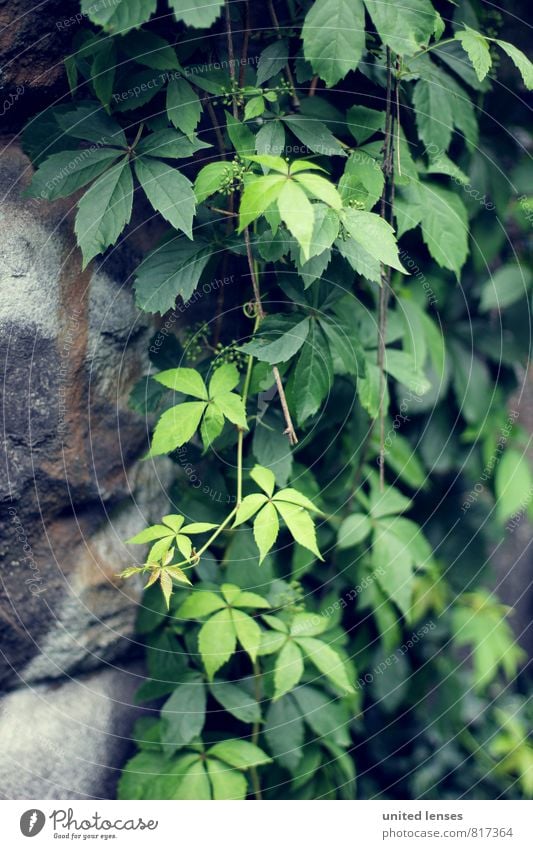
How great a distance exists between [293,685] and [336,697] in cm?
13

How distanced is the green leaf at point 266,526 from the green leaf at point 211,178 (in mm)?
391

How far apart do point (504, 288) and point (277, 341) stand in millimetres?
566

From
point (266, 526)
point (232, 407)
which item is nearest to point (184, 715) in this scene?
point (266, 526)

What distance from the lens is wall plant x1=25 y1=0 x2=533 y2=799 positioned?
0.88 m

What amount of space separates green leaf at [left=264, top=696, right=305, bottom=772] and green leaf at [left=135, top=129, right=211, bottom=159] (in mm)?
792

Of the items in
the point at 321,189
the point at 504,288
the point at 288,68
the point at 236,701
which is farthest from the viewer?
the point at 504,288

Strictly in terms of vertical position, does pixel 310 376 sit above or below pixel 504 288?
above

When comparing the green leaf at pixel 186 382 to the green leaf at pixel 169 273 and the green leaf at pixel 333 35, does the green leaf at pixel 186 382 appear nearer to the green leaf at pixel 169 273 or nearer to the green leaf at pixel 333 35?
the green leaf at pixel 169 273

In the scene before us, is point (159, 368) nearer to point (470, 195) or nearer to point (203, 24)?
point (203, 24)

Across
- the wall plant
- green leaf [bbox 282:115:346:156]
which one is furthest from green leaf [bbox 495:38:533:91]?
green leaf [bbox 282:115:346:156]

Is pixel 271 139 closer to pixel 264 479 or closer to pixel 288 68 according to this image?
pixel 288 68

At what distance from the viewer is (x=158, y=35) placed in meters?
0.90

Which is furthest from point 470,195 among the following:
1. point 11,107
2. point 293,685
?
point 293,685

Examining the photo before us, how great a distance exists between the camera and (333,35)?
2.81ft
